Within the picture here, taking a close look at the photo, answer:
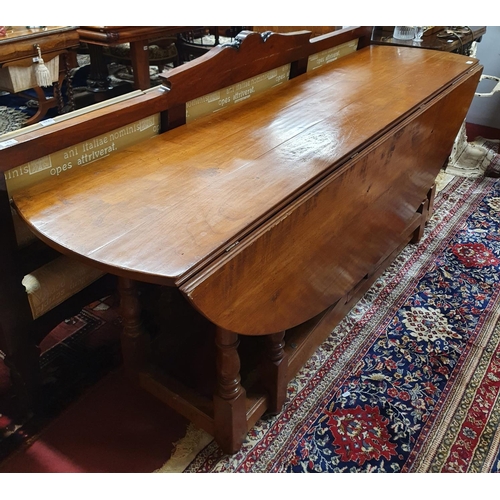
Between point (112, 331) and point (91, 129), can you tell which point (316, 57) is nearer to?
point (91, 129)

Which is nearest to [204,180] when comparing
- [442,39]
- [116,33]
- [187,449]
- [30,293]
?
[30,293]

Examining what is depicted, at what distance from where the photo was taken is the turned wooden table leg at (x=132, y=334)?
1.44 meters

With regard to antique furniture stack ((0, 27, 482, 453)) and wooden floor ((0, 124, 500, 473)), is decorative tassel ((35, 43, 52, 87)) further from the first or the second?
wooden floor ((0, 124, 500, 473))

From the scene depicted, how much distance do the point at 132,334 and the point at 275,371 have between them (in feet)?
1.44

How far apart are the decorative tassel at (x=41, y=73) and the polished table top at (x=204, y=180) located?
1.81 metres

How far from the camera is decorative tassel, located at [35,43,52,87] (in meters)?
2.97

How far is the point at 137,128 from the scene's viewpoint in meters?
1.38

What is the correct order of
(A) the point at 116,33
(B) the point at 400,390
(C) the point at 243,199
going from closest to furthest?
(C) the point at 243,199 < (B) the point at 400,390 < (A) the point at 116,33

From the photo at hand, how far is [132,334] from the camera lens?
1.52 metres

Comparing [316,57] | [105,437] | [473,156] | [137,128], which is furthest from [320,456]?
[473,156]

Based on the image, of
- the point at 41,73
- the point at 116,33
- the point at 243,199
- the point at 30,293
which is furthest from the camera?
the point at 41,73

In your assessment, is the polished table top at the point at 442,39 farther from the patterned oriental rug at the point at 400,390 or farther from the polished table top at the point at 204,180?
the patterned oriental rug at the point at 400,390

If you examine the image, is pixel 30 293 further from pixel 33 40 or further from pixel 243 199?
pixel 33 40

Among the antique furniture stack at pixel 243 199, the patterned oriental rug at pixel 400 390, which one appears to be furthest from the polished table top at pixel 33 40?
the patterned oriental rug at pixel 400 390
